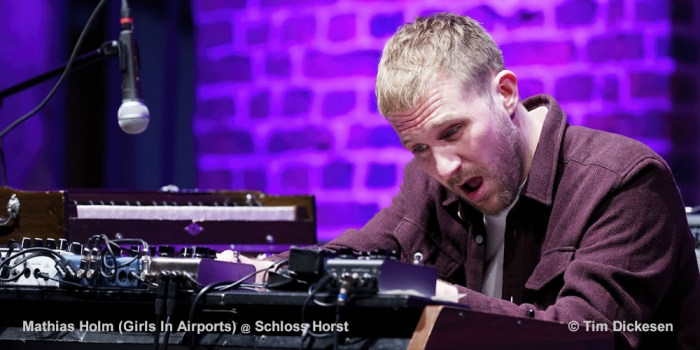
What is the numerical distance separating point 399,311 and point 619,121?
8.45 feet

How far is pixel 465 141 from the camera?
1888 millimetres

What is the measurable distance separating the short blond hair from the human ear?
2cm

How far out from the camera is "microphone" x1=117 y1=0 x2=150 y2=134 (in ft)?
7.71

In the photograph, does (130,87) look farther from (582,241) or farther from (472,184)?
(582,241)

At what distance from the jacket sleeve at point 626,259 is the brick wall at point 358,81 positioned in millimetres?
1814

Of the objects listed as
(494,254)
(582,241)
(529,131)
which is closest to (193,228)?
(494,254)

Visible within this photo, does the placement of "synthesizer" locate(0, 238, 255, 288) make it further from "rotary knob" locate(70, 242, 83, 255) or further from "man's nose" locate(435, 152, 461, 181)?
"man's nose" locate(435, 152, 461, 181)

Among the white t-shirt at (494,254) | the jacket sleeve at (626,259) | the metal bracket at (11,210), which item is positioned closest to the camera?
the jacket sleeve at (626,259)

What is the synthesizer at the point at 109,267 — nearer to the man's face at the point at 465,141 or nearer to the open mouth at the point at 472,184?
the man's face at the point at 465,141

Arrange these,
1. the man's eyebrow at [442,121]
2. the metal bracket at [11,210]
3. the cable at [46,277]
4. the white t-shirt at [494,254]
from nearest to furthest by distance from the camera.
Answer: the cable at [46,277] → the man's eyebrow at [442,121] → the white t-shirt at [494,254] → the metal bracket at [11,210]

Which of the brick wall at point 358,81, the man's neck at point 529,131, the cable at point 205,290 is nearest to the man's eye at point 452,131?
the man's neck at point 529,131

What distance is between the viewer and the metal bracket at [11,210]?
8.16 ft

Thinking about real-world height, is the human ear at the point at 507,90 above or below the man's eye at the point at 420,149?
above

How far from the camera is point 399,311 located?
127 centimetres
